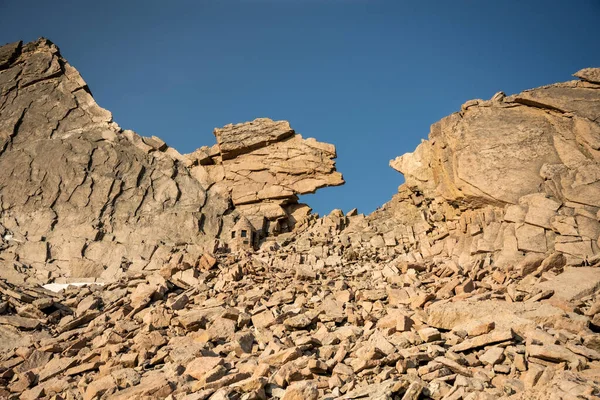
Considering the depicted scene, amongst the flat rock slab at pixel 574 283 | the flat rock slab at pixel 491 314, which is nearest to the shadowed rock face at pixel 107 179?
the flat rock slab at pixel 491 314

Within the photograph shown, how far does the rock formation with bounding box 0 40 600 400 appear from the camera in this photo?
11.1 metres

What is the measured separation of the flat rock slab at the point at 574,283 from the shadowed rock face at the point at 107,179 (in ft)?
52.2

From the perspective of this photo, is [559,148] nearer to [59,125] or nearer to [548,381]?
[548,381]

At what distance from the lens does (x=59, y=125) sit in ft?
104

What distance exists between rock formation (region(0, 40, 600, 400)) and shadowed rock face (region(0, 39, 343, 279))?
0.12 metres

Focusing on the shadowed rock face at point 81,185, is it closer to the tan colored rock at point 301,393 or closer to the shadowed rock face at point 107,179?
the shadowed rock face at point 107,179

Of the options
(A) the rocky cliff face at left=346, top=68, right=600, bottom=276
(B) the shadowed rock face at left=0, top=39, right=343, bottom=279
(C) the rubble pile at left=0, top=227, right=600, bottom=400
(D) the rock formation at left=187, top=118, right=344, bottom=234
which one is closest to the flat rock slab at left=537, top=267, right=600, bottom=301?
(C) the rubble pile at left=0, top=227, right=600, bottom=400

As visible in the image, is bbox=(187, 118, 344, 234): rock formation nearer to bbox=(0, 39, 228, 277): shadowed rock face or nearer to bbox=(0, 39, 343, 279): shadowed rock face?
bbox=(0, 39, 343, 279): shadowed rock face

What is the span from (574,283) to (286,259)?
1246 cm

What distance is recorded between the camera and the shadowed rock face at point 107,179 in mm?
26703

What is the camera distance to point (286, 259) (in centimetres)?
2414

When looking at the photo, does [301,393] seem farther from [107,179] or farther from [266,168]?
[107,179]

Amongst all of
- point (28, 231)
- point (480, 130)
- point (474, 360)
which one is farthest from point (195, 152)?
point (474, 360)

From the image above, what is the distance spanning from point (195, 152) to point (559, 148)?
66.6 feet
